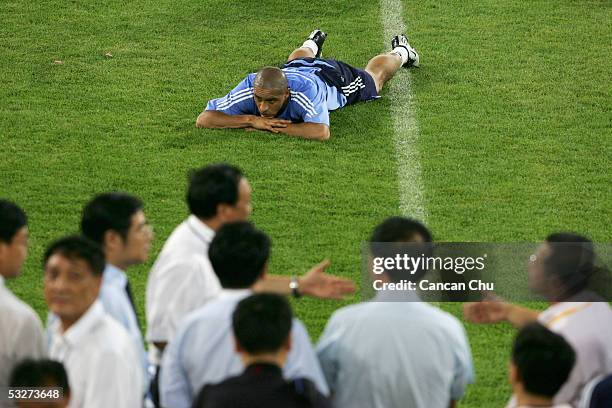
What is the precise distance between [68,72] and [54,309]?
6439 millimetres

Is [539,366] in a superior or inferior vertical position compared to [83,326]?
inferior

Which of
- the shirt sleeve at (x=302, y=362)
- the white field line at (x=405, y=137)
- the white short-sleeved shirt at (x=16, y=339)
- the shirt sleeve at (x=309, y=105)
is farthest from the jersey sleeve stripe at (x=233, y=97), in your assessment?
the shirt sleeve at (x=302, y=362)

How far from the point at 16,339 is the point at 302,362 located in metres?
1.10

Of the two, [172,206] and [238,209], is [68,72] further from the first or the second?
[238,209]

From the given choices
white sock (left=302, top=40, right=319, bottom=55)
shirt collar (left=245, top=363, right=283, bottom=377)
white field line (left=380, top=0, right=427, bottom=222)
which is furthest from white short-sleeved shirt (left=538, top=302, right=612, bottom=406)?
white sock (left=302, top=40, right=319, bottom=55)

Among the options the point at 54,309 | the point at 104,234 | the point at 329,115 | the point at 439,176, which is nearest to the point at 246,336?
the point at 54,309

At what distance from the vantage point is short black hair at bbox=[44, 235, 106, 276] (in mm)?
4508

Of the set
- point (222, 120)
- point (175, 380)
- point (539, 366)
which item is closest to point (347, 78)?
point (222, 120)

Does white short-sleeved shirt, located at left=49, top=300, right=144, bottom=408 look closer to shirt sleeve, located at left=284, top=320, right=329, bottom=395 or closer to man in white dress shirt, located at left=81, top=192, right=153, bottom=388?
shirt sleeve, located at left=284, top=320, right=329, bottom=395

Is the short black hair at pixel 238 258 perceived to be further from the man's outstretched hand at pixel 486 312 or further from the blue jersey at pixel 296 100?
the blue jersey at pixel 296 100

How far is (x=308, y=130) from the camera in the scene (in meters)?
9.30

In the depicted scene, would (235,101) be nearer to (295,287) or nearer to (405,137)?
(405,137)

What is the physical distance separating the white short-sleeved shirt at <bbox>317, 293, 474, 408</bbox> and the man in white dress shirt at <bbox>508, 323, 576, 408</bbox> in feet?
1.06

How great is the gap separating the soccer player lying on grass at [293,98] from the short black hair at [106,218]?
397 centimetres
